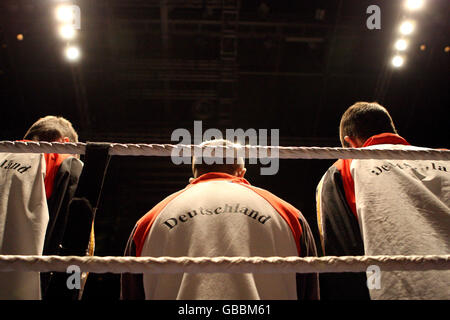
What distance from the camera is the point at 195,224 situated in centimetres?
104

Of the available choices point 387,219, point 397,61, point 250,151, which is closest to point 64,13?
point 397,61

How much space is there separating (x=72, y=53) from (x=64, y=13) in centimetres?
52

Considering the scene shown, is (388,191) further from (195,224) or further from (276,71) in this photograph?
(276,71)

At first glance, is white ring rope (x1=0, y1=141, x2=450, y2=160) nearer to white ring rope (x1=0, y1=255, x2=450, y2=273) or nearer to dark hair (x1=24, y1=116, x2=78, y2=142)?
white ring rope (x1=0, y1=255, x2=450, y2=273)

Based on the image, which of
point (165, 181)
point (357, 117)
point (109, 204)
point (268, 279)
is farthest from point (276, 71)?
point (268, 279)

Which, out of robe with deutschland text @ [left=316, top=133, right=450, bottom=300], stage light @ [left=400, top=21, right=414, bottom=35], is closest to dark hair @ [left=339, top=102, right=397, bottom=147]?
robe with deutschland text @ [left=316, top=133, right=450, bottom=300]

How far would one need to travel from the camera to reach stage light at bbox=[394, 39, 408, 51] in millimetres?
4785

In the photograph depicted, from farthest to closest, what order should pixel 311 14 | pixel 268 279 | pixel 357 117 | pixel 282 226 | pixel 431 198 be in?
pixel 311 14
pixel 357 117
pixel 431 198
pixel 282 226
pixel 268 279

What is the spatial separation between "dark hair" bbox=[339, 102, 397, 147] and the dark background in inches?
133

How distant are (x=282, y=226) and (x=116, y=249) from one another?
478 cm

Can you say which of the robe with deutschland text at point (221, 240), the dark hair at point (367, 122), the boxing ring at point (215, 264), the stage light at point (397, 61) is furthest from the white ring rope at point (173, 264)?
the stage light at point (397, 61)

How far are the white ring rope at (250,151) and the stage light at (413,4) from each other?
4.04 metres

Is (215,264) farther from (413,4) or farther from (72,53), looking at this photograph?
A: (72,53)

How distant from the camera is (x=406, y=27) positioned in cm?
463
